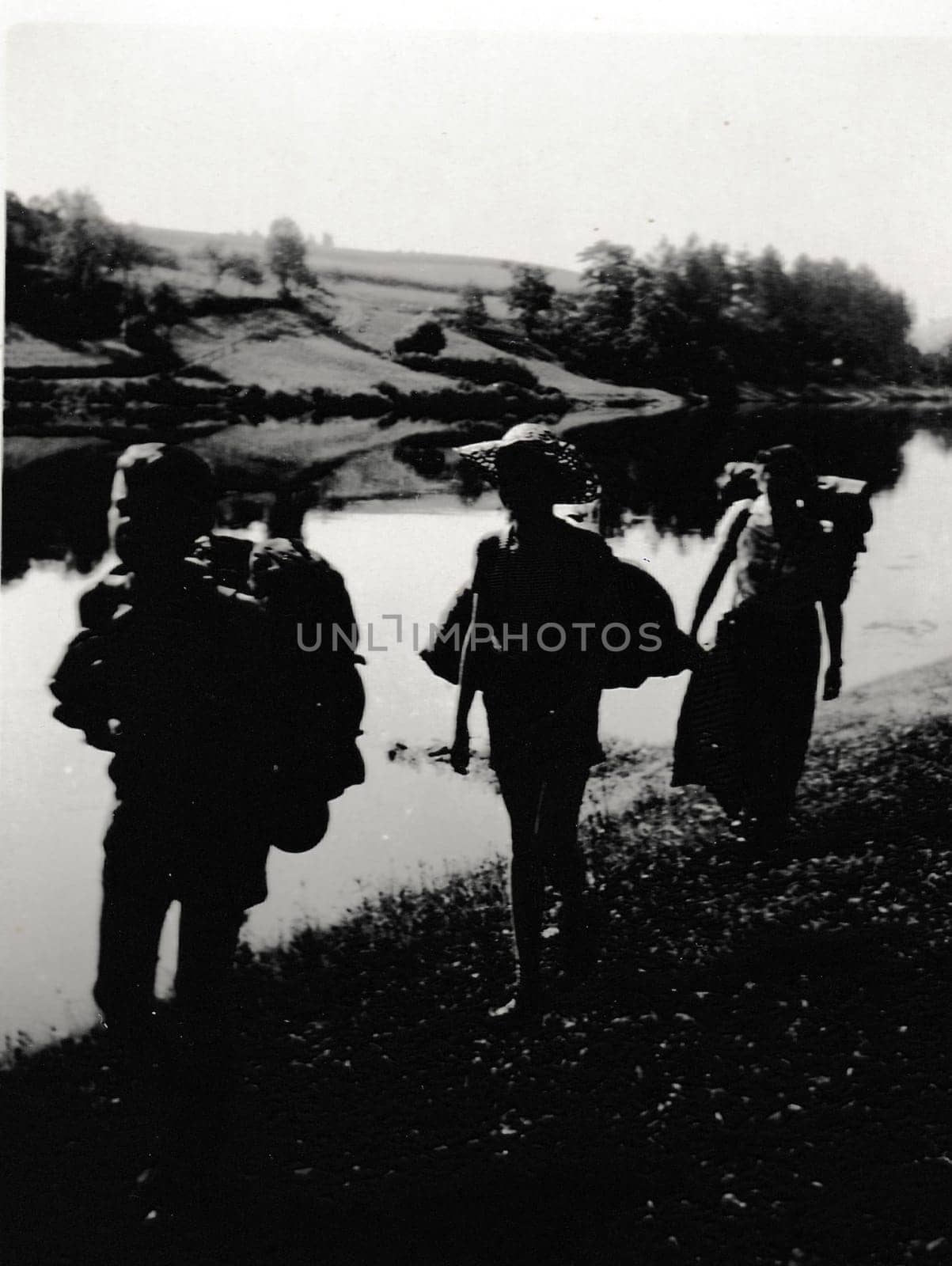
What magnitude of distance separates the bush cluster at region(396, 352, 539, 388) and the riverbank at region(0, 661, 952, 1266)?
3.80 ft

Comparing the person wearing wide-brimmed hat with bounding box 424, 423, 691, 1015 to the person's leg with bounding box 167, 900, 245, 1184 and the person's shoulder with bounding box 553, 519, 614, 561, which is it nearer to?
the person's shoulder with bounding box 553, 519, 614, 561

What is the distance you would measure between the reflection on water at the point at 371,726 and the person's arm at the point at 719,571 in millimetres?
33

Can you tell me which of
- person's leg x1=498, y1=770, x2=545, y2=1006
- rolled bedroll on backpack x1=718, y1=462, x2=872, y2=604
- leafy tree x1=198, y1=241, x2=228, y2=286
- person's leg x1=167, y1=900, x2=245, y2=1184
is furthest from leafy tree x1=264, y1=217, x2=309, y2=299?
person's leg x1=167, y1=900, x2=245, y2=1184

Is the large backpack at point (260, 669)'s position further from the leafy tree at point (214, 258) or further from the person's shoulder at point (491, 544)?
the leafy tree at point (214, 258)

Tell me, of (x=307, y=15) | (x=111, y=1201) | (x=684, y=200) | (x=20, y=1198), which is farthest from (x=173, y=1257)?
(x=307, y=15)

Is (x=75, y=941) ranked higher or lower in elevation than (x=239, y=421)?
lower

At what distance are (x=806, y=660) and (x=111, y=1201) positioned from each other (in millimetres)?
2474

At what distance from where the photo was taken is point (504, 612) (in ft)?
9.77

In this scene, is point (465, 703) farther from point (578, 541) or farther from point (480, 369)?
point (480, 369)

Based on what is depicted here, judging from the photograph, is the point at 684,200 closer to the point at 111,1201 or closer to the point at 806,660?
the point at 806,660

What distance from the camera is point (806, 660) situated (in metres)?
3.14

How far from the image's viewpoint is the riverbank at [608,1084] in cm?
287

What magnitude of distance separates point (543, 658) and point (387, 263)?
4.13ft

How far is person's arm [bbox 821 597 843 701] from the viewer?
3131 millimetres
